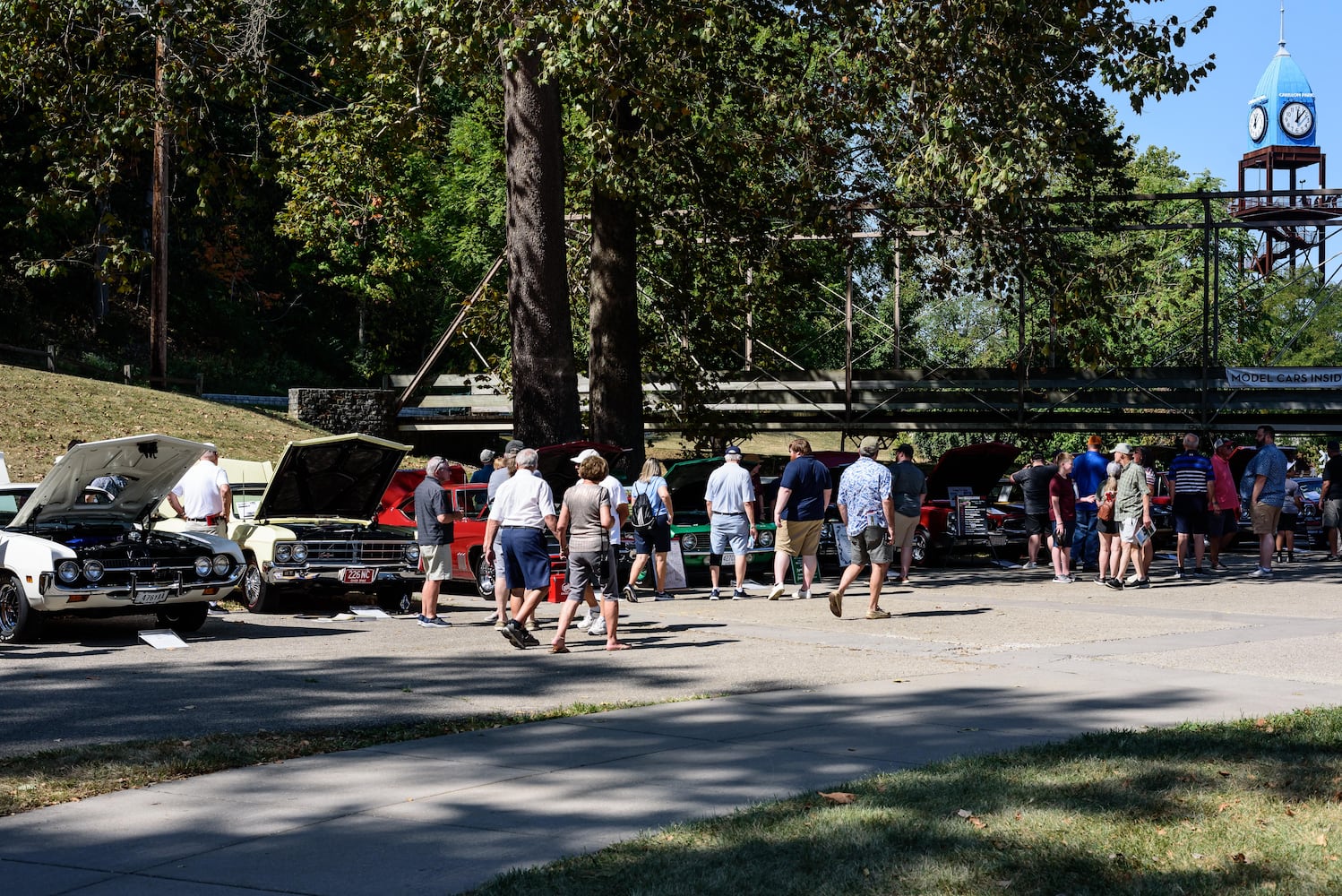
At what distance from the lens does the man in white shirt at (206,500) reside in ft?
54.6

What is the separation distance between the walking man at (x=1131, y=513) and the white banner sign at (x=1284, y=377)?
42.8 feet

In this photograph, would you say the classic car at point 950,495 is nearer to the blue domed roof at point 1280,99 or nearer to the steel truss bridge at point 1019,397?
the steel truss bridge at point 1019,397

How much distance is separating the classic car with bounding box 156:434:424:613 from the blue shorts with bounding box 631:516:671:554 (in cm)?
288

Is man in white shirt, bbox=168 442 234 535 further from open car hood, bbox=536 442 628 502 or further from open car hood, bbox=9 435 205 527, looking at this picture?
open car hood, bbox=536 442 628 502

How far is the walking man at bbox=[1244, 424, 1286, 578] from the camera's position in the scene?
66.2 feet

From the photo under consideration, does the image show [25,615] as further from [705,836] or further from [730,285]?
[730,285]

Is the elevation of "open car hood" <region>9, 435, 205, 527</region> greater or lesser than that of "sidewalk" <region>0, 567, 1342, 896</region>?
greater

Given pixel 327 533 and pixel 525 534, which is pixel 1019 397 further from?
pixel 525 534

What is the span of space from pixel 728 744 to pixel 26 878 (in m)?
3.95

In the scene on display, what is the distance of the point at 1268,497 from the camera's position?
20.2 metres

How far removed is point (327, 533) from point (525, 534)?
13.3 ft

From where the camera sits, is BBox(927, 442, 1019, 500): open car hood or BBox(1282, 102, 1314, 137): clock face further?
BBox(1282, 102, 1314, 137): clock face

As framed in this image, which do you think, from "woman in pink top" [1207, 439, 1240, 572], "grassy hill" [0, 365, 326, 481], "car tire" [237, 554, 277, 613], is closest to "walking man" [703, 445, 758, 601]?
"car tire" [237, 554, 277, 613]

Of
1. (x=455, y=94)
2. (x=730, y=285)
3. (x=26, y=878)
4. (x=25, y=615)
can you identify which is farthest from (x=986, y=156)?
(x=455, y=94)
